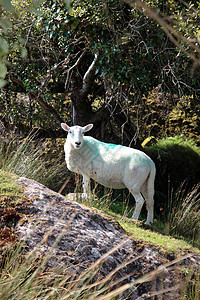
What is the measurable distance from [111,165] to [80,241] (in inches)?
126

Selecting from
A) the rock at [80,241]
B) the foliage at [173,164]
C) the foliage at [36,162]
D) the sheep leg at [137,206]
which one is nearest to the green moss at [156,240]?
the rock at [80,241]

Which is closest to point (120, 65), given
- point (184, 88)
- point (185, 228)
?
point (184, 88)

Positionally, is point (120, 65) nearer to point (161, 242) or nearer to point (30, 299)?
point (161, 242)

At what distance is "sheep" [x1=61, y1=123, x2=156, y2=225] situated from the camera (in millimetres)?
6680

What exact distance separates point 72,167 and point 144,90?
2.42 meters

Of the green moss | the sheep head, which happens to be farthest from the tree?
the green moss

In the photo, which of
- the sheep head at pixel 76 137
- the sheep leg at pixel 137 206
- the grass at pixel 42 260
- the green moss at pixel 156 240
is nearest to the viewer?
the grass at pixel 42 260

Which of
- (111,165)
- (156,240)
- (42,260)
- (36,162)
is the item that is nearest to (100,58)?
(111,165)

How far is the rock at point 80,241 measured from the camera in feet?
11.1

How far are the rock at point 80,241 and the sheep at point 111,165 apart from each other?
2.20 metres

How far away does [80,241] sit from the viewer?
3.66m

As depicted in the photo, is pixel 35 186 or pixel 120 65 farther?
pixel 120 65

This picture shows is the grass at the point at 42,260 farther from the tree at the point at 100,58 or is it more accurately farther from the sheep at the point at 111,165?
the tree at the point at 100,58

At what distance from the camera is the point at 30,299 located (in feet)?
8.26
